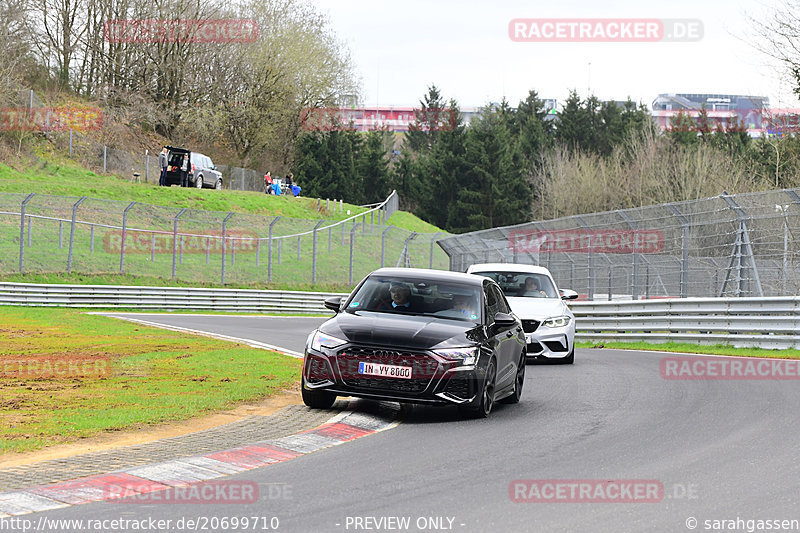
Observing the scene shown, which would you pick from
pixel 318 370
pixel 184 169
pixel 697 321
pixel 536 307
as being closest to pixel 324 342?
pixel 318 370

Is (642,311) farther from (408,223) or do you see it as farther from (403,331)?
(408,223)

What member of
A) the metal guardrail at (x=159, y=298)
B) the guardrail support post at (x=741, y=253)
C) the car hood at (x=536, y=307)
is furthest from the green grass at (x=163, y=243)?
the guardrail support post at (x=741, y=253)

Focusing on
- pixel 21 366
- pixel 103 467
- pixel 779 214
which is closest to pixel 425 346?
pixel 103 467

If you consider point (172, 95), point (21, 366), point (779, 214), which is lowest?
point (21, 366)

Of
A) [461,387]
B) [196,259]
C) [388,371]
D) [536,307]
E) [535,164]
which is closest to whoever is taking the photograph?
[388,371]

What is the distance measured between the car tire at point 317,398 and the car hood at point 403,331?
604mm

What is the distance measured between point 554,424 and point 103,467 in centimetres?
446

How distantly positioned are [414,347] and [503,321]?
1.61m

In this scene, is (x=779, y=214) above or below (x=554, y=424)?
above

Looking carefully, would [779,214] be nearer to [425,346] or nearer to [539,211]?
[425,346]

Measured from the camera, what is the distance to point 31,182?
5022 centimetres

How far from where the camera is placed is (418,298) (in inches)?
455

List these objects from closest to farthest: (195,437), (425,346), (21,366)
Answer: (195,437) → (425,346) → (21,366)

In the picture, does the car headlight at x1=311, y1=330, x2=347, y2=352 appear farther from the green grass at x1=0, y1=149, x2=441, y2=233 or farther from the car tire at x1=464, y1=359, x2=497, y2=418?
the green grass at x1=0, y1=149, x2=441, y2=233
